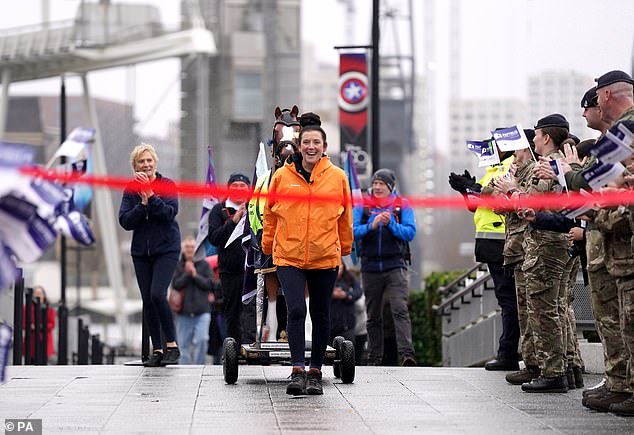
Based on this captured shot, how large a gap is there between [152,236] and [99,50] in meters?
39.9

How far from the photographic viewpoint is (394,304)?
14672mm

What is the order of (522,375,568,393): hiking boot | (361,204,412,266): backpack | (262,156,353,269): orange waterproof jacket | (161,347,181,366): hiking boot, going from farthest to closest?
(361,204,412,266): backpack, (161,347,181,366): hiking boot, (522,375,568,393): hiking boot, (262,156,353,269): orange waterproof jacket

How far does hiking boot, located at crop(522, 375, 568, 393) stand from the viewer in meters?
10.6

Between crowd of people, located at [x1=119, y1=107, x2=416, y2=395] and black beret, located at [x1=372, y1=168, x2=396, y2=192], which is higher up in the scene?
black beret, located at [x1=372, y1=168, x2=396, y2=192]

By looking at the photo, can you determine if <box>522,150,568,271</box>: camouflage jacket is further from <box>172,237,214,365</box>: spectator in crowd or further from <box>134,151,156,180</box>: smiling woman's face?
<box>172,237,214,365</box>: spectator in crowd

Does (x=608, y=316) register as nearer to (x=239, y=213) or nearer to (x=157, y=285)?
(x=239, y=213)

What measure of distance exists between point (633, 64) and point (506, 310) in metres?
7.55

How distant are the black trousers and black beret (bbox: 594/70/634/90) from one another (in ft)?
11.9

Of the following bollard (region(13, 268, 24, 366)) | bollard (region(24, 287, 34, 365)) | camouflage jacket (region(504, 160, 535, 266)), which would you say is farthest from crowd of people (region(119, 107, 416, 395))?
bollard (region(13, 268, 24, 366))

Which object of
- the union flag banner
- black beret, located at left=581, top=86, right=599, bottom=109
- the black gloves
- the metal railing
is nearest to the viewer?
black beret, located at left=581, top=86, right=599, bottom=109

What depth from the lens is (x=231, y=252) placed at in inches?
540

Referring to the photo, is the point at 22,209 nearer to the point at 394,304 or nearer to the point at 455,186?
the point at 455,186

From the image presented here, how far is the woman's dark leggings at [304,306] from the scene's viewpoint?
10.5 m

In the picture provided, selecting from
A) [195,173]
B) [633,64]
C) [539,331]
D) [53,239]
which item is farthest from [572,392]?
[195,173]
